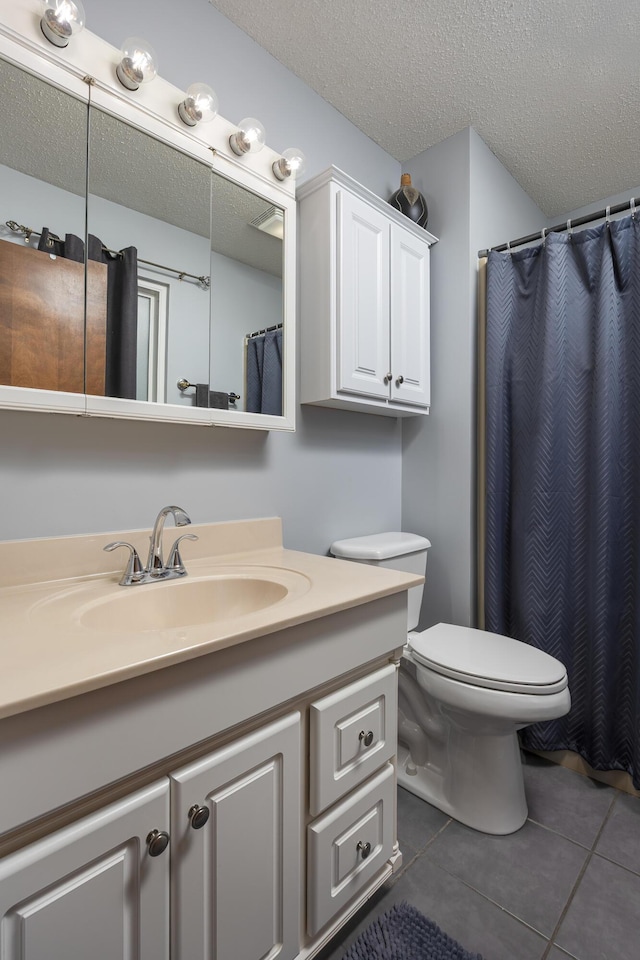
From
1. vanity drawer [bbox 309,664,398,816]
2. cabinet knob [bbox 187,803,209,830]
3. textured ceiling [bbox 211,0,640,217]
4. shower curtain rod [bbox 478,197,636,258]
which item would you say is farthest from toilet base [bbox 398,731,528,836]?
textured ceiling [bbox 211,0,640,217]

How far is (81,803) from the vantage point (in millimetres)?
612

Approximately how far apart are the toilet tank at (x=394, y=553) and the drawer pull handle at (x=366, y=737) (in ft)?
1.92

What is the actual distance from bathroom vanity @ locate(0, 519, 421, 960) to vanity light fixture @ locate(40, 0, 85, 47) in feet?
3.44

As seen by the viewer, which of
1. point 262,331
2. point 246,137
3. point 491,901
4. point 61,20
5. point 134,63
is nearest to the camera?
point 61,20

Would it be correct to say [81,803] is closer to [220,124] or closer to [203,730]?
[203,730]

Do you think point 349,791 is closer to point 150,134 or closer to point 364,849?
point 364,849

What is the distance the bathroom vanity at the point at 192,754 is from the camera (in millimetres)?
572

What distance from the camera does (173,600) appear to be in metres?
1.05

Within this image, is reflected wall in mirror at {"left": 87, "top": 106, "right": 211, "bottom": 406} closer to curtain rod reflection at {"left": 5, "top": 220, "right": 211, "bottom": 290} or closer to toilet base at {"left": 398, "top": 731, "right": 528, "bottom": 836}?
curtain rod reflection at {"left": 5, "top": 220, "right": 211, "bottom": 290}

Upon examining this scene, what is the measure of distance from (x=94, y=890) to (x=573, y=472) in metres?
1.72

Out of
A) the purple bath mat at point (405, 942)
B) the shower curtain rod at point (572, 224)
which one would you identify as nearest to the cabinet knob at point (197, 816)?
the purple bath mat at point (405, 942)

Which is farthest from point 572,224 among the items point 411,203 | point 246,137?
point 246,137

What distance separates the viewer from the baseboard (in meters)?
1.57

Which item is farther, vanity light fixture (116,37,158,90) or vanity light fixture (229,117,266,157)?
vanity light fixture (229,117,266,157)
